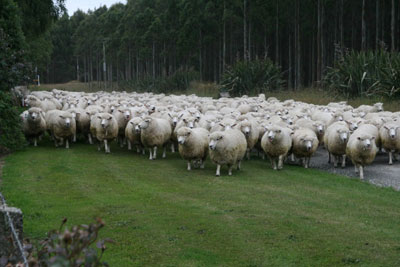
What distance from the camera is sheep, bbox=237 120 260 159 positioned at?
15.3m

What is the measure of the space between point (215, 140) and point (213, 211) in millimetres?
4261

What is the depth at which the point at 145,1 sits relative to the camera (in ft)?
267

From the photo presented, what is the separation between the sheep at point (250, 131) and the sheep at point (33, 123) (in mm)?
7311

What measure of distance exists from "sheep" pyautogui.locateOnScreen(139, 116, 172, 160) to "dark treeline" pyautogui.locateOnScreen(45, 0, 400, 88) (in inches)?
739

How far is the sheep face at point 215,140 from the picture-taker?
43.1ft

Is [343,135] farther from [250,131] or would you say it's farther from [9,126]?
[9,126]

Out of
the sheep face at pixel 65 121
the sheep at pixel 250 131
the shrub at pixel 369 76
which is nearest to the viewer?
the sheep at pixel 250 131

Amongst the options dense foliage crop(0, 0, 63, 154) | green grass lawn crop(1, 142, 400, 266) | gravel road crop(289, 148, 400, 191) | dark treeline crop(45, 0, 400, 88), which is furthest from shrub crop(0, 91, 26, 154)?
dark treeline crop(45, 0, 400, 88)

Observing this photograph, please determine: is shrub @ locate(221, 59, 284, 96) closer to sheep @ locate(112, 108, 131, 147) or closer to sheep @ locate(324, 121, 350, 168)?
sheep @ locate(112, 108, 131, 147)

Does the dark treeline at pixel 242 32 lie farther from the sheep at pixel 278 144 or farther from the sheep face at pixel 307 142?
the sheep at pixel 278 144

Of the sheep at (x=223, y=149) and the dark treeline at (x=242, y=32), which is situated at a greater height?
the dark treeline at (x=242, y=32)

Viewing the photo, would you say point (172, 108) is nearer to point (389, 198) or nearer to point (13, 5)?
point (13, 5)

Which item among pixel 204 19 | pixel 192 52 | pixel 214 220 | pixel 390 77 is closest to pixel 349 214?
pixel 214 220

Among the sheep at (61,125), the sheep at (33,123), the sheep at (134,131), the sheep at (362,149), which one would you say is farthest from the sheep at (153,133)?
the sheep at (362,149)
